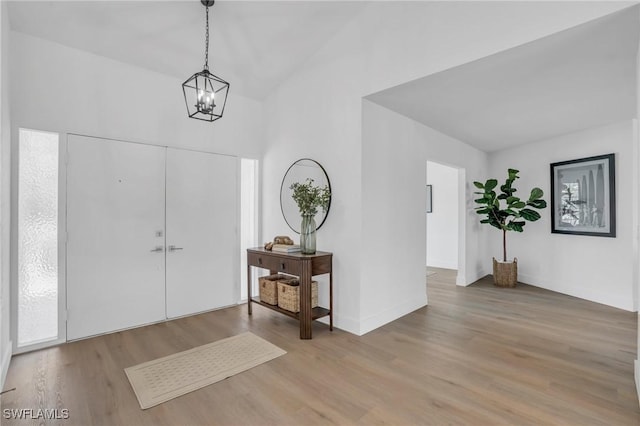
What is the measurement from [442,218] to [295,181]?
439 centimetres

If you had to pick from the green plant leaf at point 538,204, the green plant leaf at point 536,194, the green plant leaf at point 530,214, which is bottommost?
the green plant leaf at point 530,214

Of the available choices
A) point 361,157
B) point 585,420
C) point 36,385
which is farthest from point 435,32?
point 36,385

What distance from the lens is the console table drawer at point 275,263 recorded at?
335cm

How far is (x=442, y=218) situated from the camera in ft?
23.6

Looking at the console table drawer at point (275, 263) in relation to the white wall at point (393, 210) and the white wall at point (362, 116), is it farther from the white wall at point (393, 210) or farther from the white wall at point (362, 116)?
the white wall at point (393, 210)

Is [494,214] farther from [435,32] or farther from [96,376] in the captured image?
[96,376]

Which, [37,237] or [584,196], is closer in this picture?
[37,237]

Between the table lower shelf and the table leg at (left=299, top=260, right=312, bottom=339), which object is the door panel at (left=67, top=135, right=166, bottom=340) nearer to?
the table lower shelf

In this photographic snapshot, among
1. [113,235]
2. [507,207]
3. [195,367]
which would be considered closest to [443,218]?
[507,207]

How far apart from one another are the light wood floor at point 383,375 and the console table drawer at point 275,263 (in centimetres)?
65

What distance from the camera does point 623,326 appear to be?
11.5 feet

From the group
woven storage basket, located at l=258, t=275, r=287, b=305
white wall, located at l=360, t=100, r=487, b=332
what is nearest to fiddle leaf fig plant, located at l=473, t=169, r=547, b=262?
white wall, located at l=360, t=100, r=487, b=332

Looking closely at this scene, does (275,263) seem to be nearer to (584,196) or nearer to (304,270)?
(304,270)

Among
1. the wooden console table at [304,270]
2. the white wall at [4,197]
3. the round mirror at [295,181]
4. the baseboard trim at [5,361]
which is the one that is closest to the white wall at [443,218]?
the round mirror at [295,181]
